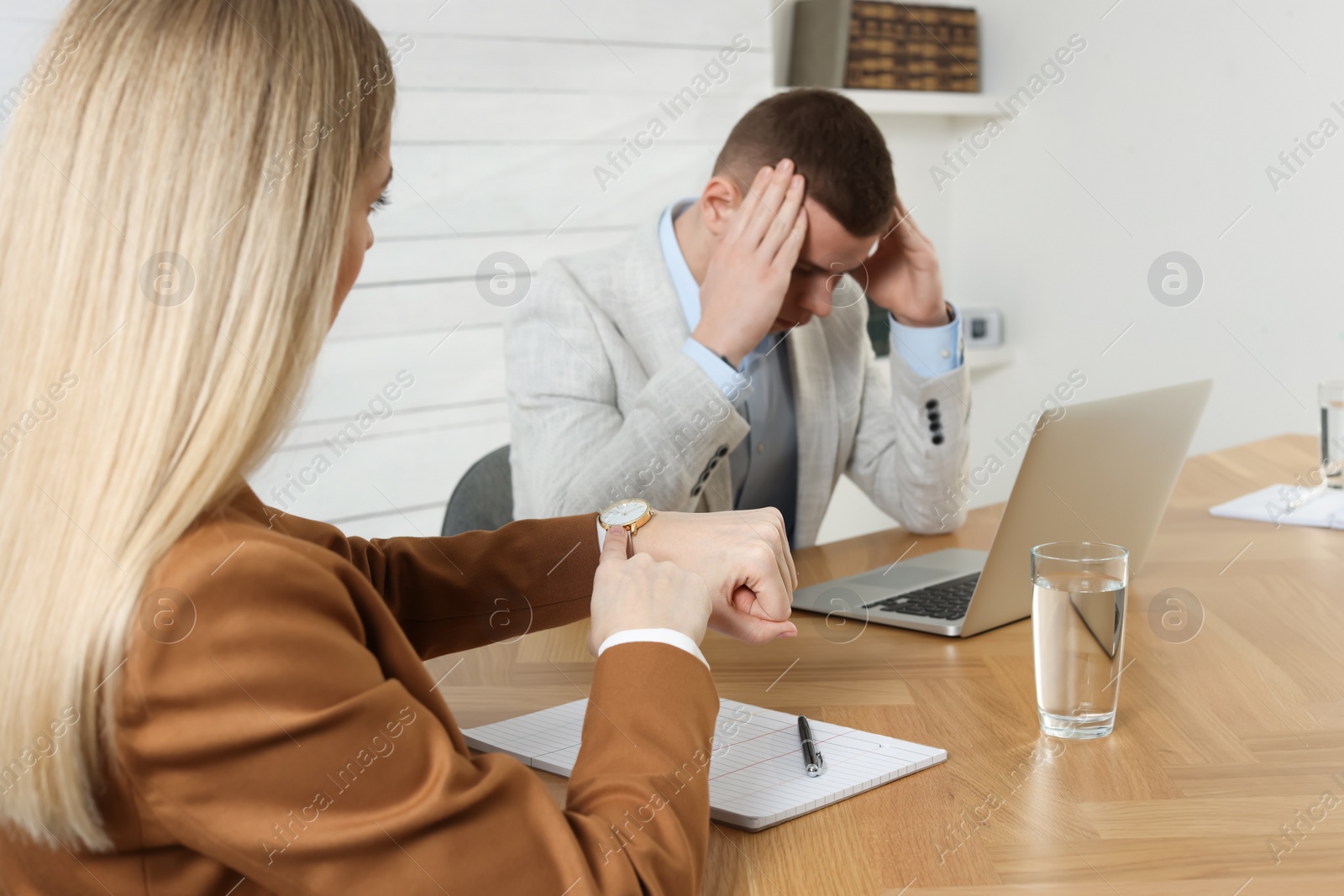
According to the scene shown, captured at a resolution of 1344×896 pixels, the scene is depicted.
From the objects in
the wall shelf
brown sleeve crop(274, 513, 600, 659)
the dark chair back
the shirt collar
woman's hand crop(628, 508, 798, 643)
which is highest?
the wall shelf

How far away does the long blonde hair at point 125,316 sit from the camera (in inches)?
21.2

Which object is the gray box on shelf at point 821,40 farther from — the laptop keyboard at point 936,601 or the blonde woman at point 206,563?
the blonde woman at point 206,563

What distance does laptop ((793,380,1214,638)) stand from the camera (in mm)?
1032

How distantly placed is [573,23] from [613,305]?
3.51ft

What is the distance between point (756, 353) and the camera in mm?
1755

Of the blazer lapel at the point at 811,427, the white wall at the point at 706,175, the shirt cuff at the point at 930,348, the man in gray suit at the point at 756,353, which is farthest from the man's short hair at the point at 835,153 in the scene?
the white wall at the point at 706,175

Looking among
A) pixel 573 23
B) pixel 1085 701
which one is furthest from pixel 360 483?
pixel 1085 701

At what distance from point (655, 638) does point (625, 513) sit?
0.27 m

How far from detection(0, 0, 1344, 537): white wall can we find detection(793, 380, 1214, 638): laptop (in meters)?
1.25

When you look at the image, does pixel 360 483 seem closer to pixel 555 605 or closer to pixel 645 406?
pixel 645 406

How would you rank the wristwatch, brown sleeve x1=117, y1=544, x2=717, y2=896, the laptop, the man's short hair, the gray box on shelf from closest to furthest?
brown sleeve x1=117, y1=544, x2=717, y2=896 → the wristwatch → the laptop → the man's short hair → the gray box on shelf

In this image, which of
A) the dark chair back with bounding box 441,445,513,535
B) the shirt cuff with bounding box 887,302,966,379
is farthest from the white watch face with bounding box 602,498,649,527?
the shirt cuff with bounding box 887,302,966,379

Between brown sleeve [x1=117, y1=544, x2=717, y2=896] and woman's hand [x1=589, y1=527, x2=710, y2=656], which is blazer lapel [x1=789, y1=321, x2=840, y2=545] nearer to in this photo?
woman's hand [x1=589, y1=527, x2=710, y2=656]

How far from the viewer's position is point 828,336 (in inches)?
74.2
